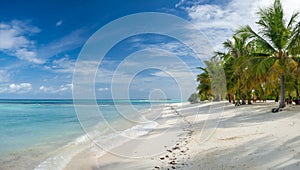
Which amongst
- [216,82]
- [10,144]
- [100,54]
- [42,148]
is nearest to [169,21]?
[100,54]

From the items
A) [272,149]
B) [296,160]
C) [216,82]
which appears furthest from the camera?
[216,82]

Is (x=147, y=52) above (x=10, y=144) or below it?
above

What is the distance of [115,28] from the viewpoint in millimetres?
9594

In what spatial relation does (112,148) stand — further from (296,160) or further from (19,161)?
(296,160)

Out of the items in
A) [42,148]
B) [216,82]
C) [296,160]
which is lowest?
[42,148]

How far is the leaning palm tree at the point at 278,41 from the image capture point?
465 inches

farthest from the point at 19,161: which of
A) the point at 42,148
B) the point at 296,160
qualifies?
the point at 296,160

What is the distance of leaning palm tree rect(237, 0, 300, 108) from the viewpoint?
38.8ft

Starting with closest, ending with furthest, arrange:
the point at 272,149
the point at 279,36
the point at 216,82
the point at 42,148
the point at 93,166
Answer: the point at 272,149, the point at 93,166, the point at 42,148, the point at 279,36, the point at 216,82

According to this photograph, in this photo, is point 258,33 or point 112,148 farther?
point 258,33

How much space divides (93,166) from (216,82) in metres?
26.0

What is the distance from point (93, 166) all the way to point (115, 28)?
19.1ft

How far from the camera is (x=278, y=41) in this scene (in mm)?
12023

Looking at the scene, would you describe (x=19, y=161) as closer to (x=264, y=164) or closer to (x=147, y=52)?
(x=264, y=164)
